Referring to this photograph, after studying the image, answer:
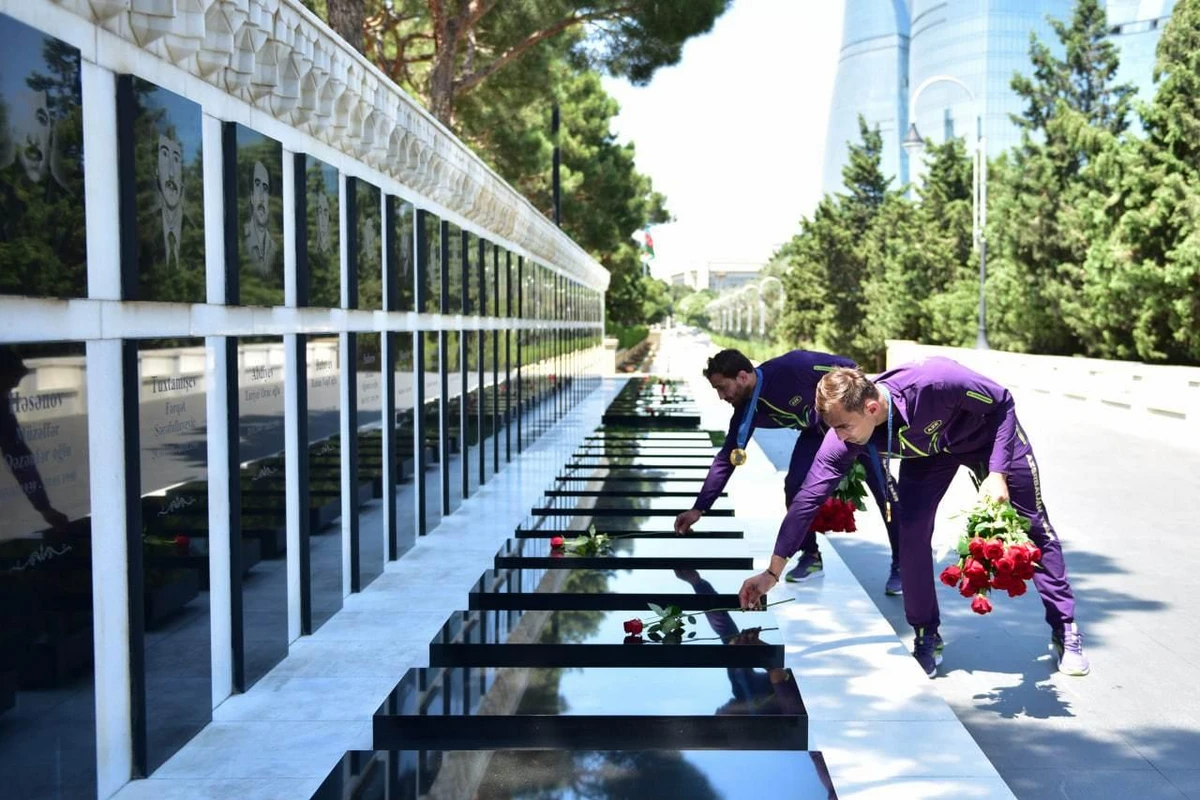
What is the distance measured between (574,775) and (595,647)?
1426 mm

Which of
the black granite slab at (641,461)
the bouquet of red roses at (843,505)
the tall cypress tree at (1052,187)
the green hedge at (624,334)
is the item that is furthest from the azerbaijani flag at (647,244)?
the bouquet of red roses at (843,505)

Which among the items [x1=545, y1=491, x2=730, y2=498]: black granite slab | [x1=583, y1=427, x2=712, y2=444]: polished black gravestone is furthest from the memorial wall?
[x1=583, y1=427, x2=712, y2=444]: polished black gravestone

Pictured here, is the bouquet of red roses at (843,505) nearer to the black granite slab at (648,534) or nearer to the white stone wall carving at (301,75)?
the black granite slab at (648,534)

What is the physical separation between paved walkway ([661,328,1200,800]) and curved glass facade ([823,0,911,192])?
139465mm

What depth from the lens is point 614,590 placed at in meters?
6.57

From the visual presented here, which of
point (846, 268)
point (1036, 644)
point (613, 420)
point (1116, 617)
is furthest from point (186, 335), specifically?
point (846, 268)

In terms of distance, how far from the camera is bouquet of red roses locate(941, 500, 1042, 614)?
Result: 17.7 ft

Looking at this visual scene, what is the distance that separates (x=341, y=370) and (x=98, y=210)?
322 cm

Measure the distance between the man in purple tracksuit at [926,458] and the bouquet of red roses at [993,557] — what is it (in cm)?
16

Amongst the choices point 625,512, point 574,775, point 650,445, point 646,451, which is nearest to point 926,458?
point 574,775

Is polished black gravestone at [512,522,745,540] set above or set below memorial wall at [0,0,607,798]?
below

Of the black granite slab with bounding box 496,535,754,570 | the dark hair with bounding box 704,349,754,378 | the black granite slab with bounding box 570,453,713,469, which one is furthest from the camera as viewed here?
the black granite slab with bounding box 570,453,713,469

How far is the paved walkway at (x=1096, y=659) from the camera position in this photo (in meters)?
5.05

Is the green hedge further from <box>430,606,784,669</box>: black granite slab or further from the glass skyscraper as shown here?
<box>430,606,784,669</box>: black granite slab
